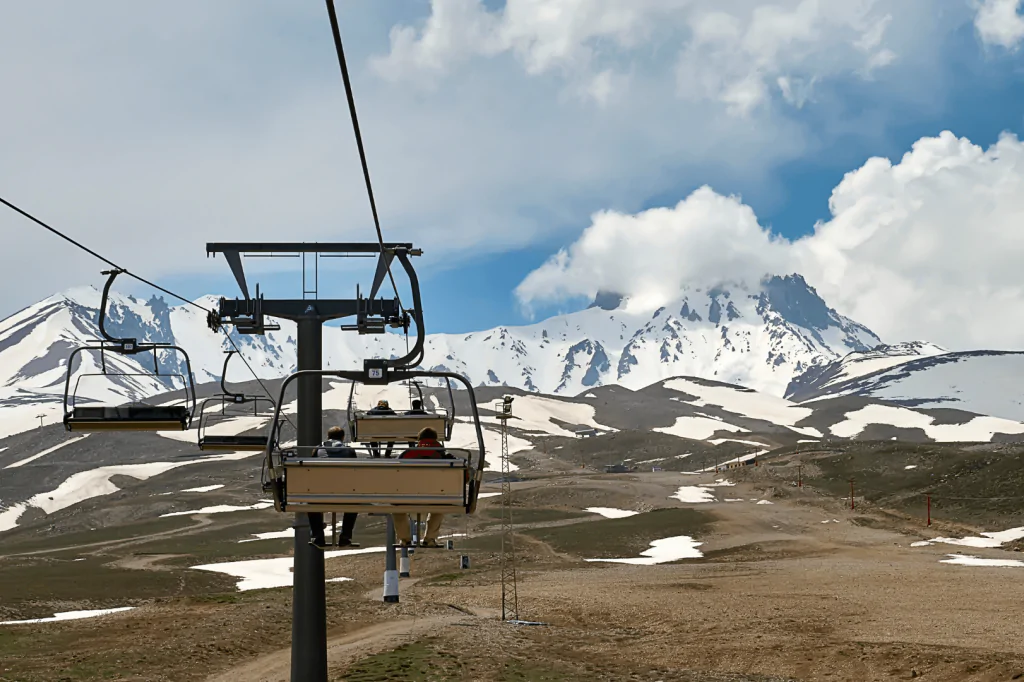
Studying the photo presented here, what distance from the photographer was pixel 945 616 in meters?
37.1

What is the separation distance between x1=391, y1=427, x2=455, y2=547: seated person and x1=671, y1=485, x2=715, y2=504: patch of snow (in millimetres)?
91436

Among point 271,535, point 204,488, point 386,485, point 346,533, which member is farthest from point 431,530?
point 204,488

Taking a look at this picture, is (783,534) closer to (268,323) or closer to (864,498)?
(864,498)

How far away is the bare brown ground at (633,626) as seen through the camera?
28094 mm

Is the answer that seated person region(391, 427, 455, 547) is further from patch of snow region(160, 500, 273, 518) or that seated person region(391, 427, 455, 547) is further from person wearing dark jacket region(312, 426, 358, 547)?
patch of snow region(160, 500, 273, 518)

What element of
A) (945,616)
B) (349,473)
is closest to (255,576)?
(945,616)

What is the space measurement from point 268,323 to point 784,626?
74.8 feet

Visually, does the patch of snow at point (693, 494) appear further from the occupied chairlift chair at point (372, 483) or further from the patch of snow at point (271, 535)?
the occupied chairlift chair at point (372, 483)

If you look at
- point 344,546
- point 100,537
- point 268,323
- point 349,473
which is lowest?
point 100,537

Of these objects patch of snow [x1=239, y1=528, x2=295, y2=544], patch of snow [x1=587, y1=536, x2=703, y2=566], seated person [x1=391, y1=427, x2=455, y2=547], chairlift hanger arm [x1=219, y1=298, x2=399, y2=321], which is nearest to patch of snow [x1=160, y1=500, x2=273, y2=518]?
patch of snow [x1=239, y1=528, x2=295, y2=544]

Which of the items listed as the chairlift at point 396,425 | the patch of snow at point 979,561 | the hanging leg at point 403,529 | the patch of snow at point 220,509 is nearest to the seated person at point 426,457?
the hanging leg at point 403,529

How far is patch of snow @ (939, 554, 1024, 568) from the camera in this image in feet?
187

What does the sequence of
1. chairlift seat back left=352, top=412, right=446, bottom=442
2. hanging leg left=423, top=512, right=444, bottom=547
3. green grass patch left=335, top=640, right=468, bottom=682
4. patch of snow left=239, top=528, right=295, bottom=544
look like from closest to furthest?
hanging leg left=423, top=512, right=444, bottom=547 → green grass patch left=335, top=640, right=468, bottom=682 → chairlift seat back left=352, top=412, right=446, bottom=442 → patch of snow left=239, top=528, right=295, bottom=544

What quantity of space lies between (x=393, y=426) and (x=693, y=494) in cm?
9039
